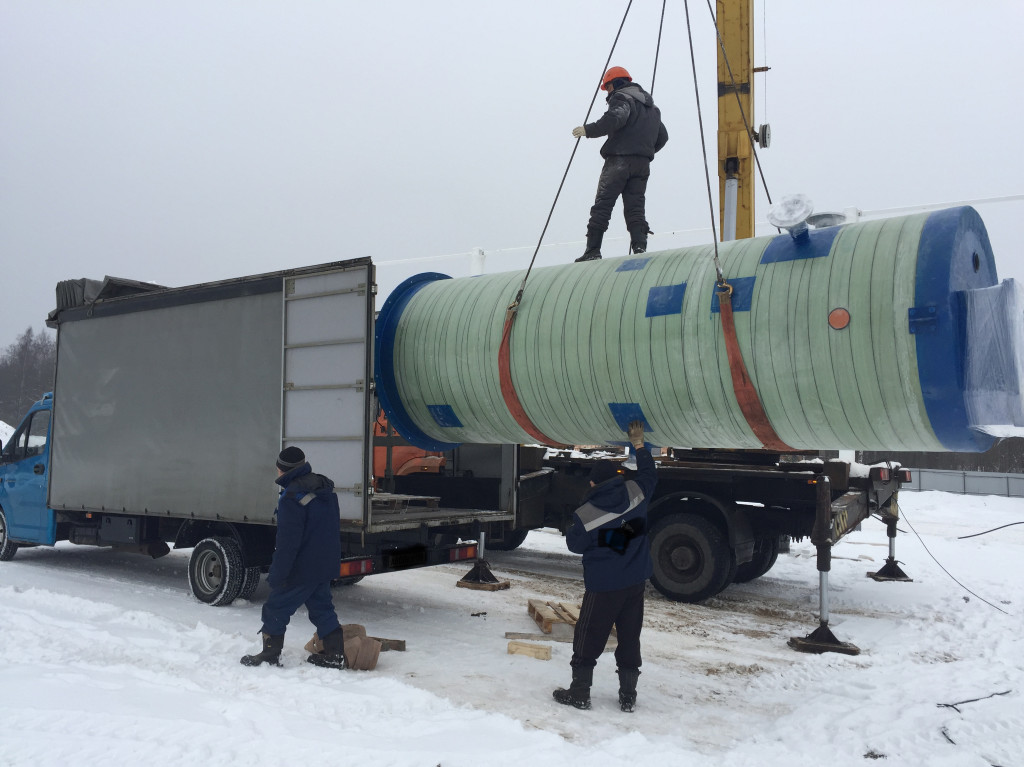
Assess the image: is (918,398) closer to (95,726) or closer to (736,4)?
A: (95,726)

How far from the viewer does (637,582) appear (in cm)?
477

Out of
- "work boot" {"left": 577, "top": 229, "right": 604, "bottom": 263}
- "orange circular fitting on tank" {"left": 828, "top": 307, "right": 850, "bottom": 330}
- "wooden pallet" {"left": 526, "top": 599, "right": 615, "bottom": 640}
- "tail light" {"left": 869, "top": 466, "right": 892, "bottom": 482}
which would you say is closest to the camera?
"orange circular fitting on tank" {"left": 828, "top": 307, "right": 850, "bottom": 330}

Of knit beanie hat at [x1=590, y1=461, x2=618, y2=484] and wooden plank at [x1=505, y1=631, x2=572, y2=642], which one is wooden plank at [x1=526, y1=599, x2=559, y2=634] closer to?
wooden plank at [x1=505, y1=631, x2=572, y2=642]

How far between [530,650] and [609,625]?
123 cm

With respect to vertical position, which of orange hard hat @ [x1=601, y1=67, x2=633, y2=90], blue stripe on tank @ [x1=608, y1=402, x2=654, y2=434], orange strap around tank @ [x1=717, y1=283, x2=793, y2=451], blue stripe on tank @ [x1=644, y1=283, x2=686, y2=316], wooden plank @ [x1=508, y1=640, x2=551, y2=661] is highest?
orange hard hat @ [x1=601, y1=67, x2=633, y2=90]

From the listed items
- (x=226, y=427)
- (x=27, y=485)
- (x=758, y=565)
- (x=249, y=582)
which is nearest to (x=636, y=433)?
(x=226, y=427)

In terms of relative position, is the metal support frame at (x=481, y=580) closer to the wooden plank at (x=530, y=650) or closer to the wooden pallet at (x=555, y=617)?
the wooden pallet at (x=555, y=617)

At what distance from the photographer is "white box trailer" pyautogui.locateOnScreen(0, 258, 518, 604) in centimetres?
615

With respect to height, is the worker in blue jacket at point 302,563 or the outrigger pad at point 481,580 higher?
the worker in blue jacket at point 302,563

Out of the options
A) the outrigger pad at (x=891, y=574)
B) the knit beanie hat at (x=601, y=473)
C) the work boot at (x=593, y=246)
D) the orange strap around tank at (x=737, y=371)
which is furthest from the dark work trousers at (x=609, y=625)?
the outrigger pad at (x=891, y=574)

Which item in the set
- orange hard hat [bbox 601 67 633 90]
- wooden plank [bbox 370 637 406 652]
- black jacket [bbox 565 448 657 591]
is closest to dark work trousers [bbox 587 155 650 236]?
orange hard hat [bbox 601 67 633 90]

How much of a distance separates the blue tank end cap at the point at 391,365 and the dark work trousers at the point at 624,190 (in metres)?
1.48

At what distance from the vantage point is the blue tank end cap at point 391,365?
19.8 feet

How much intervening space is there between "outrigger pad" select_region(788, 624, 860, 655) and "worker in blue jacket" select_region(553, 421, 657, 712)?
220 centimetres
